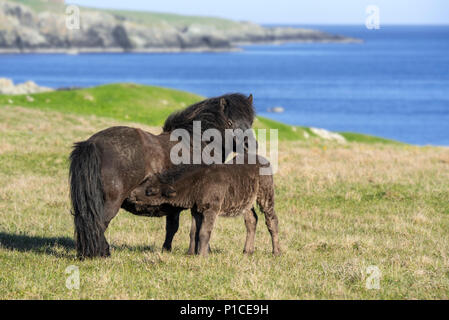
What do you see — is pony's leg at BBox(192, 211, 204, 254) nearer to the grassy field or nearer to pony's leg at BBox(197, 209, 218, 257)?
pony's leg at BBox(197, 209, 218, 257)

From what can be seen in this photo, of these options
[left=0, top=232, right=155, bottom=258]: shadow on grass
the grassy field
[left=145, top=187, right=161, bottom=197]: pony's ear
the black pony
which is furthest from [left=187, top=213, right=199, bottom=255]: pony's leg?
[left=145, top=187, right=161, bottom=197]: pony's ear

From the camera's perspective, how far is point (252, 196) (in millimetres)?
11000

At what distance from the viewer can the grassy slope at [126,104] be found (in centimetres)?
4250

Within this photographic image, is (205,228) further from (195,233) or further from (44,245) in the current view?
(44,245)

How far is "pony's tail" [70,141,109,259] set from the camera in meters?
9.57

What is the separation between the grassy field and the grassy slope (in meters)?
15.1

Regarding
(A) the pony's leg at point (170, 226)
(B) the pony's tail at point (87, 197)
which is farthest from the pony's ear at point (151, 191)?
(A) the pony's leg at point (170, 226)

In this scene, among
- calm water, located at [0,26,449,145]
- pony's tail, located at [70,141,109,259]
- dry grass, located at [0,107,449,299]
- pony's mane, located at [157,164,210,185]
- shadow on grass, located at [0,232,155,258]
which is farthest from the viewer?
calm water, located at [0,26,449,145]

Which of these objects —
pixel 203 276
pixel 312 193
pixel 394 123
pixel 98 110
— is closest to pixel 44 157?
→ pixel 312 193

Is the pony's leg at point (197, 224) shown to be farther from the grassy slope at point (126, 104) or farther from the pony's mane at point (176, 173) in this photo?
the grassy slope at point (126, 104)

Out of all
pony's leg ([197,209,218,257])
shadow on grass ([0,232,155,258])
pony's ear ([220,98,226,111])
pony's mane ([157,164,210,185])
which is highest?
pony's ear ([220,98,226,111])

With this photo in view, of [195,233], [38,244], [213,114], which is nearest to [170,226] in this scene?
[195,233]

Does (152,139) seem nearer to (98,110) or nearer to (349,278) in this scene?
(349,278)
